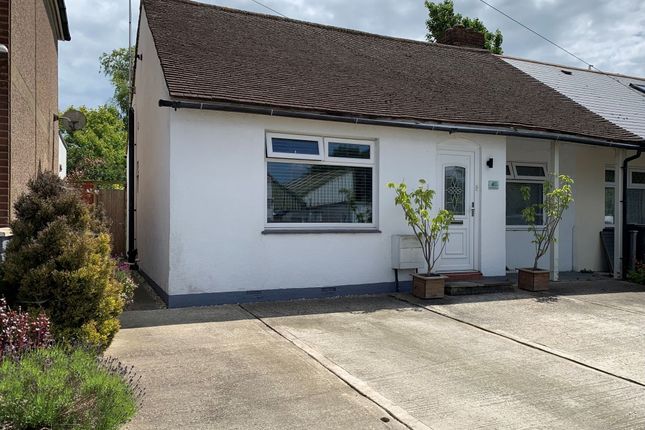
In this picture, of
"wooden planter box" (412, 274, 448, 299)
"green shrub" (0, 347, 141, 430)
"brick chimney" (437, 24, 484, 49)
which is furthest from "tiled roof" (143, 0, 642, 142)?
"green shrub" (0, 347, 141, 430)

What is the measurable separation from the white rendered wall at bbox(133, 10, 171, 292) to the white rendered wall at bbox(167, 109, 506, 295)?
1.06 ft

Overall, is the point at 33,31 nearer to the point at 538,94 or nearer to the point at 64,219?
the point at 64,219

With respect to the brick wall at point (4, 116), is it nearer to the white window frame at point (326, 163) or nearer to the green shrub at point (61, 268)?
the green shrub at point (61, 268)

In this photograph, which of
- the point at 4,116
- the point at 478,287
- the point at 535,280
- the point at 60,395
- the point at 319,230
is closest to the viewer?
the point at 60,395

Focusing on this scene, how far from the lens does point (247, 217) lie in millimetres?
7586

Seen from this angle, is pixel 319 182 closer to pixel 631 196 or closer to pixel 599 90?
pixel 631 196

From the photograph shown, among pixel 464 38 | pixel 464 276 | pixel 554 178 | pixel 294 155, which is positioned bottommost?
pixel 464 276

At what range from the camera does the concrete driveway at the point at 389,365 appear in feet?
12.4

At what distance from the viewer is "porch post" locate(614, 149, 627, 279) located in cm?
1047

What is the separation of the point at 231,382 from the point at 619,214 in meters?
9.40

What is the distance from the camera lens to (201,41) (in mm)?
8953

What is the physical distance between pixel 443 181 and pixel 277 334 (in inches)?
184

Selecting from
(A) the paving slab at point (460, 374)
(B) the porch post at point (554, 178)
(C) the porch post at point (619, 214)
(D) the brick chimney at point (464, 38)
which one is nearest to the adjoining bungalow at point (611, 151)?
(C) the porch post at point (619, 214)

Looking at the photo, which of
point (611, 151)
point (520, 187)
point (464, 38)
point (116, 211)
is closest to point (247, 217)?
point (520, 187)
